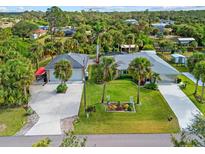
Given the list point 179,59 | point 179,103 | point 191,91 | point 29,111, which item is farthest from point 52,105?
point 179,59

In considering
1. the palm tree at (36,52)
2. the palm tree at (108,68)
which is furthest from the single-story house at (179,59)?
the palm tree at (36,52)

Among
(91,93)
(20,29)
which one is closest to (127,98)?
(91,93)

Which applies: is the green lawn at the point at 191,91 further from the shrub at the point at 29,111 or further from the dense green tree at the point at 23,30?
the dense green tree at the point at 23,30

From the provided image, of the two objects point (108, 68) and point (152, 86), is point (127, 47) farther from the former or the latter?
point (108, 68)

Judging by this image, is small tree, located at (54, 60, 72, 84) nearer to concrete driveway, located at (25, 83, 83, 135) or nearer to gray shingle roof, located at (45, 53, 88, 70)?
concrete driveway, located at (25, 83, 83, 135)
